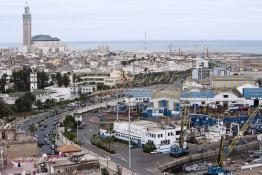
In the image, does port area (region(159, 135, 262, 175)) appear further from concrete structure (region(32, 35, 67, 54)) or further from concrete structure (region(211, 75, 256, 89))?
concrete structure (region(32, 35, 67, 54))

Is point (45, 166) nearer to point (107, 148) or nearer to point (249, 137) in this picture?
point (107, 148)

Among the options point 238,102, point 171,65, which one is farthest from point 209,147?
point 171,65

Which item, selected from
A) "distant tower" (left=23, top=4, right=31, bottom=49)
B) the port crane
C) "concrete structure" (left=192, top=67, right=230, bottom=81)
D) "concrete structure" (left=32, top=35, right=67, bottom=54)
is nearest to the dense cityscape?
the port crane

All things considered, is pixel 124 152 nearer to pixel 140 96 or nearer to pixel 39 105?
pixel 39 105

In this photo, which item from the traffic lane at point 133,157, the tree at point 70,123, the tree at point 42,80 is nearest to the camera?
the traffic lane at point 133,157

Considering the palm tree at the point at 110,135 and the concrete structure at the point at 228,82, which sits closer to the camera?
the palm tree at the point at 110,135

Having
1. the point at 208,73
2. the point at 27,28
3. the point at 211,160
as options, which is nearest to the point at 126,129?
the point at 211,160

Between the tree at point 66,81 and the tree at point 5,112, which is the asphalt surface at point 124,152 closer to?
the tree at point 5,112

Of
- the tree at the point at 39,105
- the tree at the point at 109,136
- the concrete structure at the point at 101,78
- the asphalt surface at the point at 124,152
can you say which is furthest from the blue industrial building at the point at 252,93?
the concrete structure at the point at 101,78
